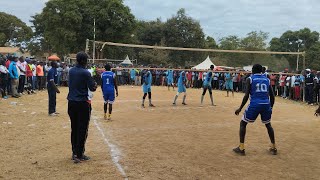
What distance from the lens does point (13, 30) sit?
8106 centimetres

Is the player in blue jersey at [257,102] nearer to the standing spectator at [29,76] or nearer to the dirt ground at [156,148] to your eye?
the dirt ground at [156,148]

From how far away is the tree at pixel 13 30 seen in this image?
259 feet

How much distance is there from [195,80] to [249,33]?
1662 inches

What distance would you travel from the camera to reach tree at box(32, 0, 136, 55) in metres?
41.4

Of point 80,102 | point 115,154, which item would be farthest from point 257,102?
point 80,102

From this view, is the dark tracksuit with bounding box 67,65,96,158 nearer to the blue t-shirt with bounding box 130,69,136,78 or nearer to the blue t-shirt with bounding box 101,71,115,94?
the blue t-shirt with bounding box 101,71,115,94

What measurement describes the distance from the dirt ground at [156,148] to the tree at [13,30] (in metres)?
70.4

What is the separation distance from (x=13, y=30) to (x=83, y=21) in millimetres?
44492

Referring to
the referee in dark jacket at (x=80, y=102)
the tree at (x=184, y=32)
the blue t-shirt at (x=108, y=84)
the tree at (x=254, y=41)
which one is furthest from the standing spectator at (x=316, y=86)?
the tree at (x=254, y=41)

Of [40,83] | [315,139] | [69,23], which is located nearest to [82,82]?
[315,139]

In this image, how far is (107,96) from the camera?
12.5m

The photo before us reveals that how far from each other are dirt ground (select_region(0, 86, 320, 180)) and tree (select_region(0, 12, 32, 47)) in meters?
70.4

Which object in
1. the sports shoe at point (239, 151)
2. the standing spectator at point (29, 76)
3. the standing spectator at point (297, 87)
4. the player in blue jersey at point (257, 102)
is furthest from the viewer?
the standing spectator at point (297, 87)

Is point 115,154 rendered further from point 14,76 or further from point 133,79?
point 133,79
